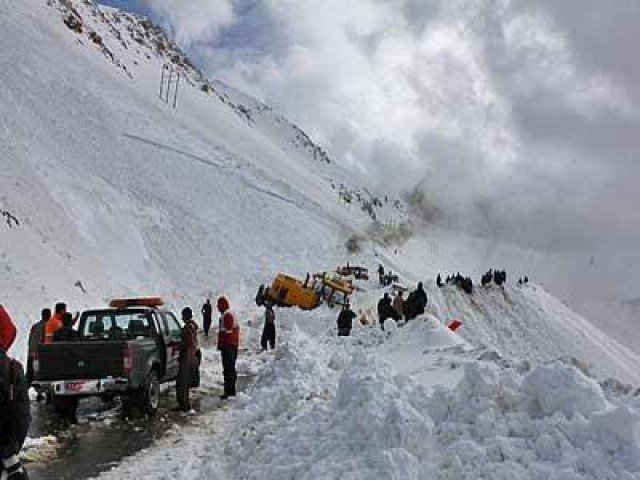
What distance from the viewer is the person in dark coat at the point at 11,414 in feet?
17.3

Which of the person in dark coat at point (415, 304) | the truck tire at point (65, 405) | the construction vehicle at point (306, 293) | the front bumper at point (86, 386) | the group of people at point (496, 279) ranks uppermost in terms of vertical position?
the group of people at point (496, 279)

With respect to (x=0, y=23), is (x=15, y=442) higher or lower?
lower

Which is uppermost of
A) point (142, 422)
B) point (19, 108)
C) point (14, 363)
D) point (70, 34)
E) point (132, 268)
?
point (70, 34)

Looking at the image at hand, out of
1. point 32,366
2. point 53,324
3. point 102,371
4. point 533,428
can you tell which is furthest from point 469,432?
point 53,324

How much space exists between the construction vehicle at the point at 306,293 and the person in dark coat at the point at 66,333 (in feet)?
80.2

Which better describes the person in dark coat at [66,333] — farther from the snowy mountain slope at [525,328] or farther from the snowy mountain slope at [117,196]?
the snowy mountain slope at [525,328]

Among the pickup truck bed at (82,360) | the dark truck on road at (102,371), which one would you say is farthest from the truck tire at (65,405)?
the pickup truck bed at (82,360)

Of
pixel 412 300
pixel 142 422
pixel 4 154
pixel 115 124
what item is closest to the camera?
pixel 142 422

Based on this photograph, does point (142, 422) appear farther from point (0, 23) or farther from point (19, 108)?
point (0, 23)

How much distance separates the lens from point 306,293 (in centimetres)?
3738

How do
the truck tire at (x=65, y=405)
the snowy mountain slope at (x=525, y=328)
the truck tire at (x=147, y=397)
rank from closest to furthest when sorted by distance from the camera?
1. the truck tire at (x=65, y=405)
2. the truck tire at (x=147, y=397)
3. the snowy mountain slope at (x=525, y=328)

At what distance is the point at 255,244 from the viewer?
178ft

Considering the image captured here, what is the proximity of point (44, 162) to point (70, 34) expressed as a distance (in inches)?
1438

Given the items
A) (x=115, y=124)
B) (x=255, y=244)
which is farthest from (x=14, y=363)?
(x=115, y=124)
